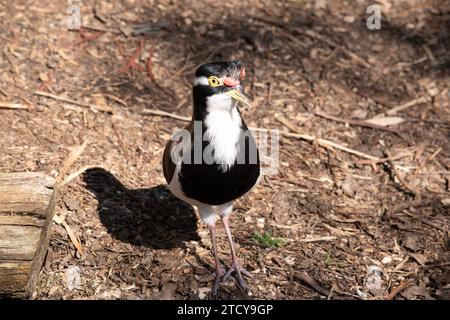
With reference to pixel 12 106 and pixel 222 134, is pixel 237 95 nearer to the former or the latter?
pixel 222 134

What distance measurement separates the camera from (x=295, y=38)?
23.8ft

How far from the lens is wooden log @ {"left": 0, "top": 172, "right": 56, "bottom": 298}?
4082 millimetres

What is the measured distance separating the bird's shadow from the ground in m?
0.01

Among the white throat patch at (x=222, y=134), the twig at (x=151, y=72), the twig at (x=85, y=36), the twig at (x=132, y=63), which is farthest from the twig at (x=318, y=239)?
the twig at (x=85, y=36)

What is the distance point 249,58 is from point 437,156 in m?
2.14

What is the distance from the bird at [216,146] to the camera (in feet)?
14.1

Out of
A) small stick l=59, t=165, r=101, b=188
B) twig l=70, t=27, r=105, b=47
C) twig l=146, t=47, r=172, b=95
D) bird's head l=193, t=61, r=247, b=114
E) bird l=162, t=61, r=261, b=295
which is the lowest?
small stick l=59, t=165, r=101, b=188

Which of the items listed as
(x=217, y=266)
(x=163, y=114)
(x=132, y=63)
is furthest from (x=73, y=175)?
(x=132, y=63)

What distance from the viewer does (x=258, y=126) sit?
20.8 ft

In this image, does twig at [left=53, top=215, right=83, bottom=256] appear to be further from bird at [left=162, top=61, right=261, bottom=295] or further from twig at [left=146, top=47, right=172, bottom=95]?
Result: twig at [left=146, top=47, right=172, bottom=95]

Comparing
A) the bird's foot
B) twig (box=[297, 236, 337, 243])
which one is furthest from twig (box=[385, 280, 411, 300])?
the bird's foot

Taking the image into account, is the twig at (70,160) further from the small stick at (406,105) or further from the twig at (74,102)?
the small stick at (406,105)

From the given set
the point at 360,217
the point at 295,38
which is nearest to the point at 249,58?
the point at 295,38

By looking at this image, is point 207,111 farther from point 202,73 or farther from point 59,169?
point 59,169
